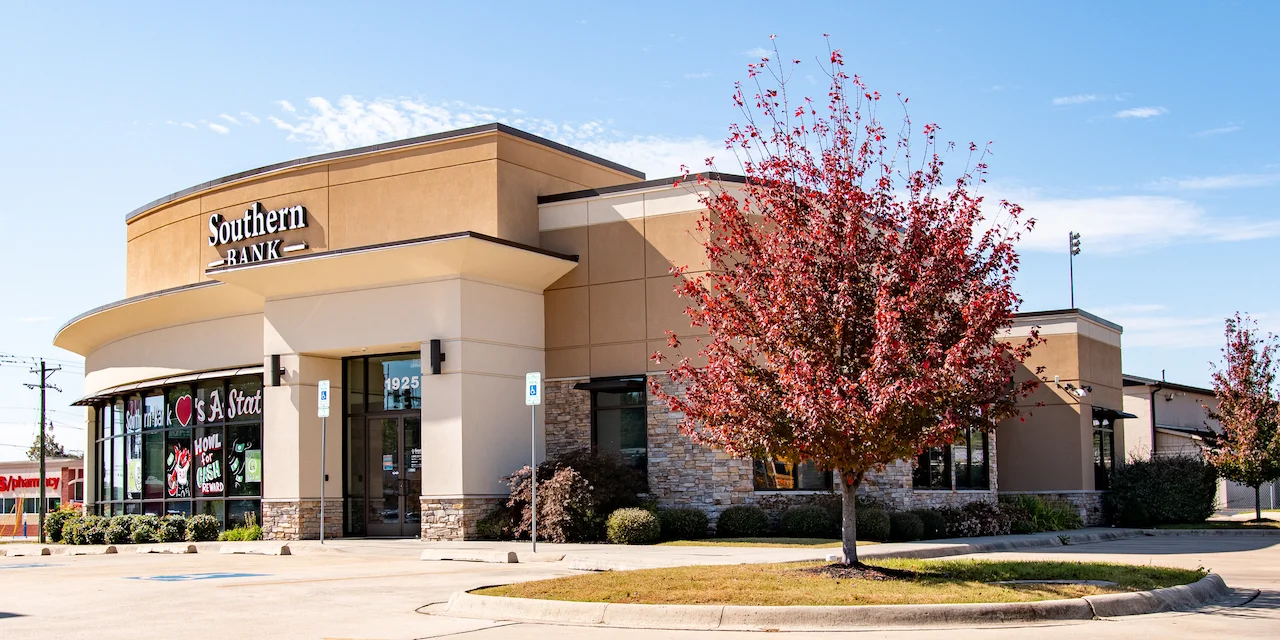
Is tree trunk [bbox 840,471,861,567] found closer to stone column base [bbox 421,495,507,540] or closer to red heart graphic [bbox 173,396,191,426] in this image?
stone column base [bbox 421,495,507,540]

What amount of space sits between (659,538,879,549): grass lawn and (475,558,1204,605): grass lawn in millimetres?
6716

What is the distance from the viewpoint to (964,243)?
14242mm

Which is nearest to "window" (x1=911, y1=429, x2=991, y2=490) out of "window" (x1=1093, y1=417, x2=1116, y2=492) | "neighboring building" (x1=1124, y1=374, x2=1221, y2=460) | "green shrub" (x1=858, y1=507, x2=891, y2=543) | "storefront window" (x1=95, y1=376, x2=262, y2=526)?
"window" (x1=1093, y1=417, x2=1116, y2=492)

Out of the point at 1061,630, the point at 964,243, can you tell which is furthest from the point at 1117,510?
the point at 1061,630

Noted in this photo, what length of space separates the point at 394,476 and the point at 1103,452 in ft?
66.3

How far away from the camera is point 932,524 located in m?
26.2

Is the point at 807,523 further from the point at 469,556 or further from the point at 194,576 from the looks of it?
the point at 194,576

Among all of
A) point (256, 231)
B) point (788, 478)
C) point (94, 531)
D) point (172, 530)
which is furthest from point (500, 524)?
point (94, 531)

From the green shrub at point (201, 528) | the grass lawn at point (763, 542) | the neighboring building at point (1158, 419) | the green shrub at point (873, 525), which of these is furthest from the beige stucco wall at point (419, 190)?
the neighboring building at point (1158, 419)

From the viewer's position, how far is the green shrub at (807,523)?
24234mm

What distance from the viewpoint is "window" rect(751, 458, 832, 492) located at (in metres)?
25.7

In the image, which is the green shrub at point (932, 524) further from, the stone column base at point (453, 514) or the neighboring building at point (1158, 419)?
the neighboring building at point (1158, 419)

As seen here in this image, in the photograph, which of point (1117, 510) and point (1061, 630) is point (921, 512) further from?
point (1061, 630)

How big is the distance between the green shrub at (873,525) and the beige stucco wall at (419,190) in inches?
375
